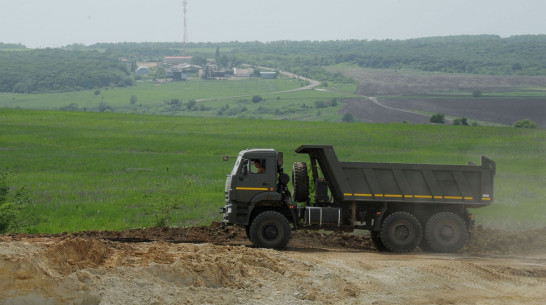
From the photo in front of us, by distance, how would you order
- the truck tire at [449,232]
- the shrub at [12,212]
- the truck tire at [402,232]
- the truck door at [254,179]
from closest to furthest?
the truck door at [254,179] < the truck tire at [402,232] < the truck tire at [449,232] < the shrub at [12,212]

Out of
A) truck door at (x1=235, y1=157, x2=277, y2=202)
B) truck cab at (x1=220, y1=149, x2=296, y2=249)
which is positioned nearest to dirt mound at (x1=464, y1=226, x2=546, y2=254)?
truck cab at (x1=220, y1=149, x2=296, y2=249)

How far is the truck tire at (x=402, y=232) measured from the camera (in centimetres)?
2331

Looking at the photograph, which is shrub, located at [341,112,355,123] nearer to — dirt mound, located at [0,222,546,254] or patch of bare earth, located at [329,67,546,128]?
patch of bare earth, located at [329,67,546,128]

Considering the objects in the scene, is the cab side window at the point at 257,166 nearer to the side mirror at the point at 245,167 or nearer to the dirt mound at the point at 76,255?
the side mirror at the point at 245,167

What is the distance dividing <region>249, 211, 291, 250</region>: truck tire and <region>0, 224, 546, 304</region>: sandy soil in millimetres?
1021

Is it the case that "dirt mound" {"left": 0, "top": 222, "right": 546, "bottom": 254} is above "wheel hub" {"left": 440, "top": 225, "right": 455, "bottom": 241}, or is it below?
below

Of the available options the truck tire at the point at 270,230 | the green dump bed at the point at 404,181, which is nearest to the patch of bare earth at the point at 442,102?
the green dump bed at the point at 404,181

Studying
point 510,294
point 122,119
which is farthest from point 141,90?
point 510,294

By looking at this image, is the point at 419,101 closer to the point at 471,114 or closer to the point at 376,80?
the point at 471,114

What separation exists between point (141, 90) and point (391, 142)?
126761mm

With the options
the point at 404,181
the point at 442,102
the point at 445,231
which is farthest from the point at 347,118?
the point at 404,181

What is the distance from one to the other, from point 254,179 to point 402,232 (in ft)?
15.4

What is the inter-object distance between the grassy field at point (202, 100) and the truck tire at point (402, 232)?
9711 centimetres

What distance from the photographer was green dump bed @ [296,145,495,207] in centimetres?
2316
